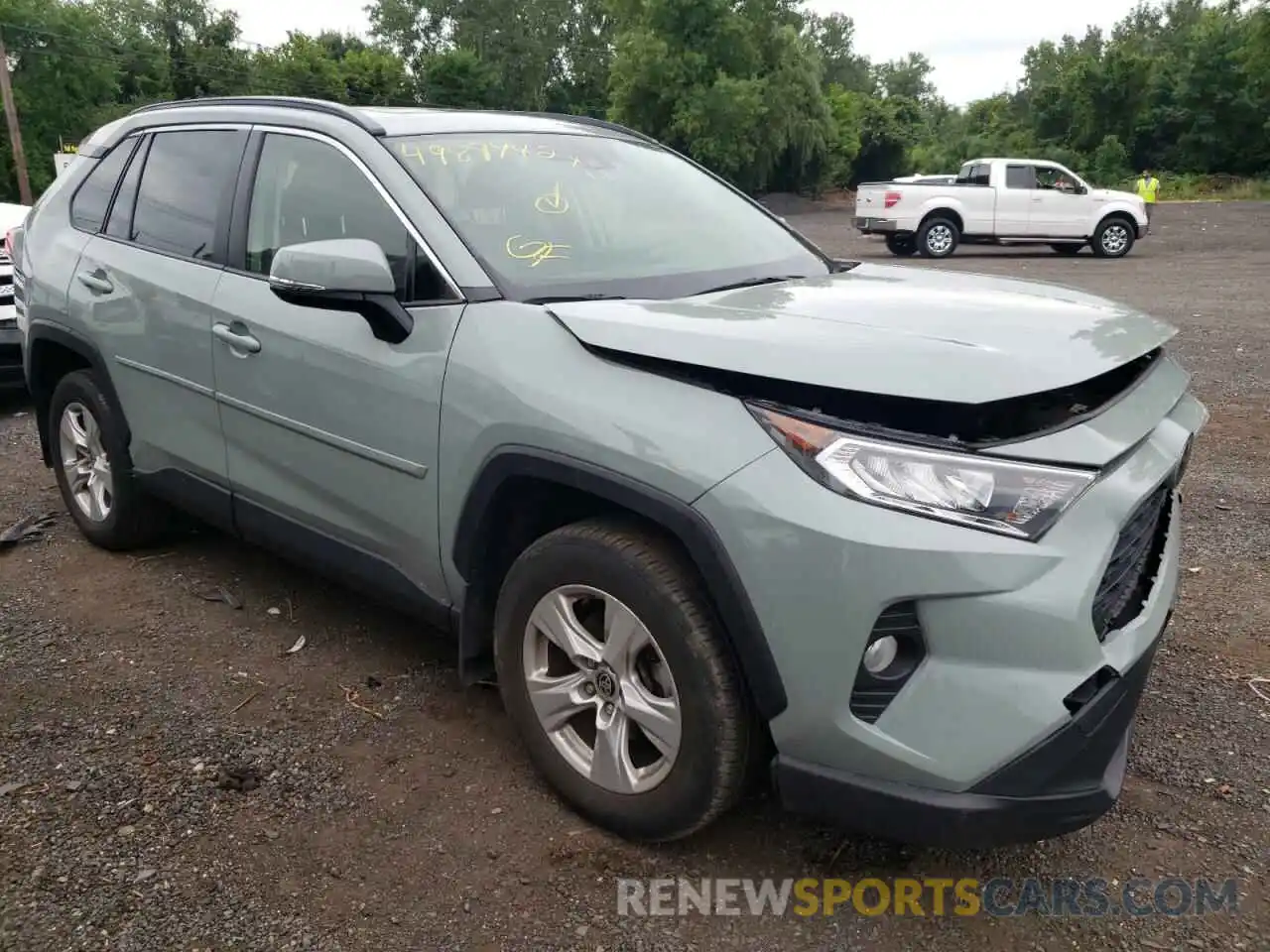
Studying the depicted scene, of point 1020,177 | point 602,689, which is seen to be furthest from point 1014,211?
point 602,689

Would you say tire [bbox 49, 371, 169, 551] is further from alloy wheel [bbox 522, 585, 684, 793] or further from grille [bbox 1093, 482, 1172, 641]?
grille [bbox 1093, 482, 1172, 641]

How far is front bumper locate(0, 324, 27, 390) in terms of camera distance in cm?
686

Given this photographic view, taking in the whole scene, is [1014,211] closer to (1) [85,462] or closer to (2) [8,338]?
(2) [8,338]

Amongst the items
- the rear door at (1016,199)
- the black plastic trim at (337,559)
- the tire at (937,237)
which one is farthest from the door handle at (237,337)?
the rear door at (1016,199)

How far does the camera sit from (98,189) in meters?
4.32

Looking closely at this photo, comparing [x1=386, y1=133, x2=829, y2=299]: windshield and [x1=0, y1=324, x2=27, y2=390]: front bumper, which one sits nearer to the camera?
[x1=386, y1=133, x2=829, y2=299]: windshield

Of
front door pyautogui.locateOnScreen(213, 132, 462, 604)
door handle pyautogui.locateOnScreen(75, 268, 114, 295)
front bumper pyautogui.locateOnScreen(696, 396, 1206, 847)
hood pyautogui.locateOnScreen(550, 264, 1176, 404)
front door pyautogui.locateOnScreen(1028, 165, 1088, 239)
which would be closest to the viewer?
front bumper pyautogui.locateOnScreen(696, 396, 1206, 847)

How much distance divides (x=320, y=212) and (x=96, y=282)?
53.1 inches

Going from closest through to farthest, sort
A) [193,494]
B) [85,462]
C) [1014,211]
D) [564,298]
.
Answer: [564,298] < [193,494] < [85,462] < [1014,211]

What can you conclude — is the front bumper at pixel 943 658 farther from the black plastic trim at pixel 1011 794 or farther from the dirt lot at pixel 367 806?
the dirt lot at pixel 367 806

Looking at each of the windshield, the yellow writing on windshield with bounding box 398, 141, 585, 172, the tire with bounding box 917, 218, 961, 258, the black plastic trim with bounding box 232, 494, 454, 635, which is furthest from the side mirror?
the tire with bounding box 917, 218, 961, 258

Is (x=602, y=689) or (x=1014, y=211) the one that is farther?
(x=1014, y=211)

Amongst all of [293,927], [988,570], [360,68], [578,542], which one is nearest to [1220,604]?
[988,570]

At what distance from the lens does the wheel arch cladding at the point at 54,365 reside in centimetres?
408
